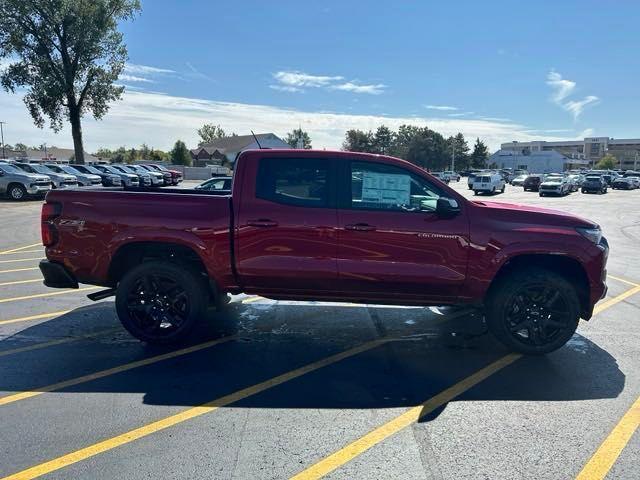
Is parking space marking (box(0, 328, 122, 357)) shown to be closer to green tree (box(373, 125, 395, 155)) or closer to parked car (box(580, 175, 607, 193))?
parked car (box(580, 175, 607, 193))

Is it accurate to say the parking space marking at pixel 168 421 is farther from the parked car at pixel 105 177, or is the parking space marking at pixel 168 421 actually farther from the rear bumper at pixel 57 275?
the parked car at pixel 105 177

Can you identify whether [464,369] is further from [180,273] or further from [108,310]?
[108,310]

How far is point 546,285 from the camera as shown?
485 centimetres

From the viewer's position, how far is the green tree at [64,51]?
102ft

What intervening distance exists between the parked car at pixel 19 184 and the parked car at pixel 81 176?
3.22 m

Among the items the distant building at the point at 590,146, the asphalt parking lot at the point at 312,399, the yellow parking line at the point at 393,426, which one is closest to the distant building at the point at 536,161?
the distant building at the point at 590,146

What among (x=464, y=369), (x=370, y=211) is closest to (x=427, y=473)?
(x=464, y=369)

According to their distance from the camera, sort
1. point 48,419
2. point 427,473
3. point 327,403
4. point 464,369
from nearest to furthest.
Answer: point 427,473, point 48,419, point 327,403, point 464,369

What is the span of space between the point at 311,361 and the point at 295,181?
70.1 inches

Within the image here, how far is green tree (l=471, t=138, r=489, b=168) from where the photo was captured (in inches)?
4257

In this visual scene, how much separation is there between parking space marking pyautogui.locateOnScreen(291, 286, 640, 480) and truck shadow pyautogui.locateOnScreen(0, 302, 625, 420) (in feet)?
0.26

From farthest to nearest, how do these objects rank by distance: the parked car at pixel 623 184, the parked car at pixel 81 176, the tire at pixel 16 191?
the parked car at pixel 623 184
the parked car at pixel 81 176
the tire at pixel 16 191

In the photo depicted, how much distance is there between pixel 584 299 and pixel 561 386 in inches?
44.8

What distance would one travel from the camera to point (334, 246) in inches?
189
